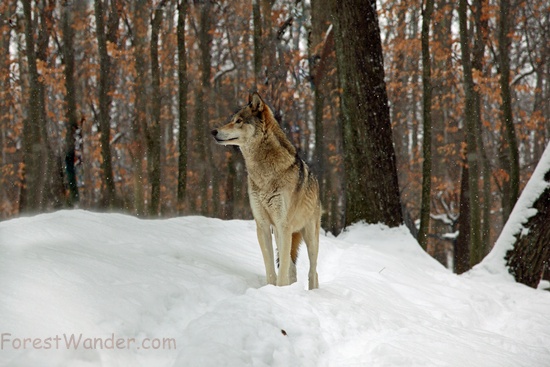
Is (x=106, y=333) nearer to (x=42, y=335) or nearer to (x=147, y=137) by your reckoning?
(x=42, y=335)

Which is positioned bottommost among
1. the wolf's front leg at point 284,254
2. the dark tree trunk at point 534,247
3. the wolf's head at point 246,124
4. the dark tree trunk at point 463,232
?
the dark tree trunk at point 463,232

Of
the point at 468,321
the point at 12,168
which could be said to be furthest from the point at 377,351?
the point at 12,168

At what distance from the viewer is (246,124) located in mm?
5324

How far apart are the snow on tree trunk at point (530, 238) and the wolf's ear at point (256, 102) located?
5660mm

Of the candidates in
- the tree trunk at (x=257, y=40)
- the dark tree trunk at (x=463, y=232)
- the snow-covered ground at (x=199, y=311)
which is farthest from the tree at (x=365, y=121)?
the dark tree trunk at (x=463, y=232)

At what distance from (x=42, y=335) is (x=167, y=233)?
3204 millimetres

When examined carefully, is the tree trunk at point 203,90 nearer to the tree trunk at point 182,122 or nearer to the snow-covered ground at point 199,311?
the tree trunk at point 182,122

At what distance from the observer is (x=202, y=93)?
2069 centimetres

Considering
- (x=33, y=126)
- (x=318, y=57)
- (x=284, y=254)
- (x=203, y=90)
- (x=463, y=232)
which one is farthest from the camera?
(x=203, y=90)

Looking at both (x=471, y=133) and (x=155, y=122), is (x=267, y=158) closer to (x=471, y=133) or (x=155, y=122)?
(x=471, y=133)

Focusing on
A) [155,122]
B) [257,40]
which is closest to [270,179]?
[257,40]

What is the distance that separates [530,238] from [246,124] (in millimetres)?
5933

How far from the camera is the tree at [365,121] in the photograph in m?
9.37

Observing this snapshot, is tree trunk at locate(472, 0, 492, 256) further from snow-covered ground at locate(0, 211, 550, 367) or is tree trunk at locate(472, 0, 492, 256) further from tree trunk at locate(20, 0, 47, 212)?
tree trunk at locate(20, 0, 47, 212)
